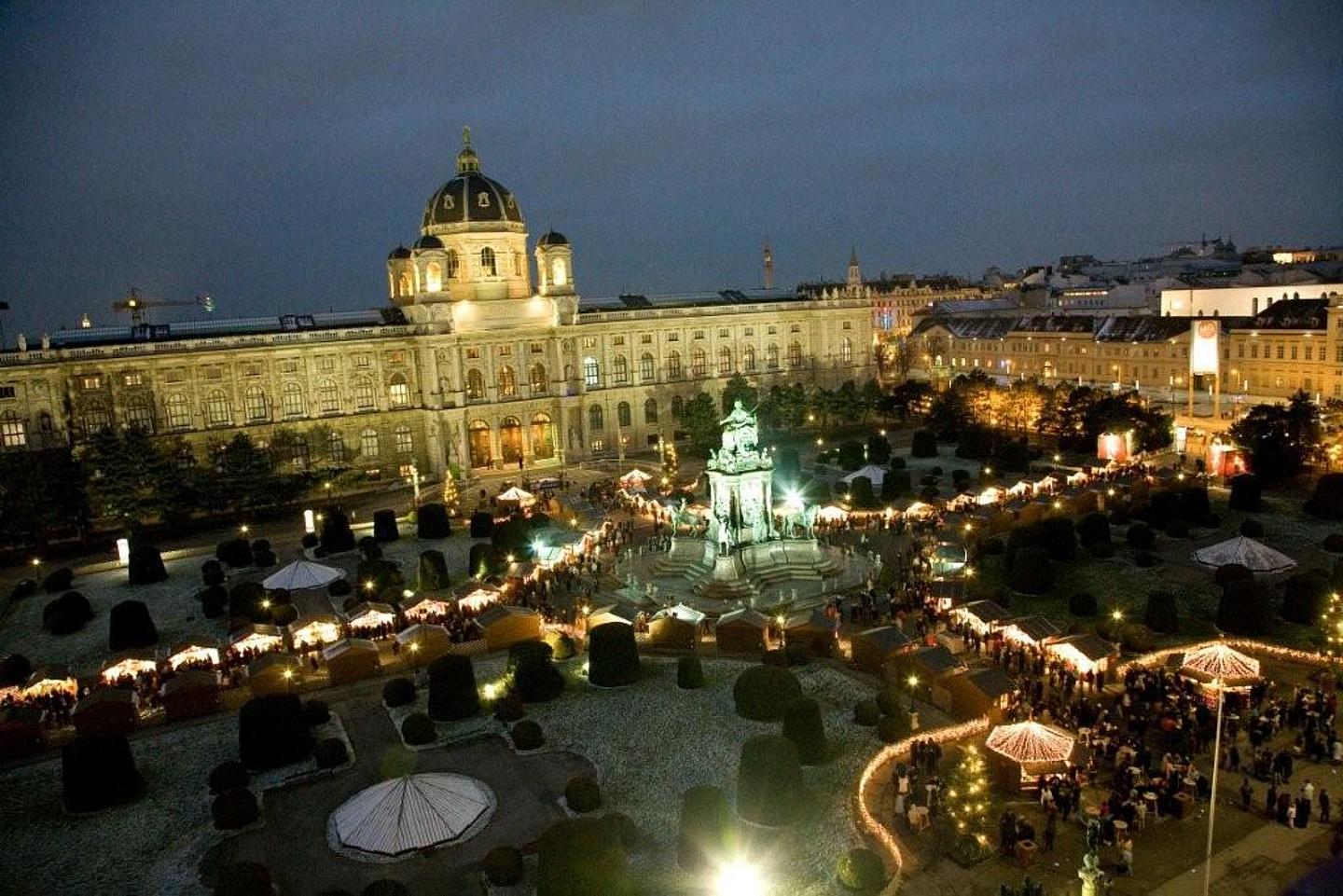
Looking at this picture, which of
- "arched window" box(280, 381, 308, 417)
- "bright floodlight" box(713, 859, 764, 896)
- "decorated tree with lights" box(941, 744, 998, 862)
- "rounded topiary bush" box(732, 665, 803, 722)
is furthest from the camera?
"arched window" box(280, 381, 308, 417)

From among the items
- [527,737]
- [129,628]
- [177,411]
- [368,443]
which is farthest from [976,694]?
[177,411]

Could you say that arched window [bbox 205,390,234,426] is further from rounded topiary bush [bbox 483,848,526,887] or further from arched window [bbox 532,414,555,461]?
rounded topiary bush [bbox 483,848,526,887]

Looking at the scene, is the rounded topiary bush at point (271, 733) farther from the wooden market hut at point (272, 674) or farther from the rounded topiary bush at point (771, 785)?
the rounded topiary bush at point (771, 785)

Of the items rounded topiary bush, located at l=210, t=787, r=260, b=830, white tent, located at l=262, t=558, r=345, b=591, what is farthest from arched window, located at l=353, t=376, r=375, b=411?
rounded topiary bush, located at l=210, t=787, r=260, b=830

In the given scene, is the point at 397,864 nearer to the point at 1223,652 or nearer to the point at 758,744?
the point at 758,744

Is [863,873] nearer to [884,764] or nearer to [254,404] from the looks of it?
[884,764]

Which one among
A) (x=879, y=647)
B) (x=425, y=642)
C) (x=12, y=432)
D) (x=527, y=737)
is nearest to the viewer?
(x=527, y=737)

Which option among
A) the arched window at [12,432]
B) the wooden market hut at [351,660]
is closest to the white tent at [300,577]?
the wooden market hut at [351,660]
